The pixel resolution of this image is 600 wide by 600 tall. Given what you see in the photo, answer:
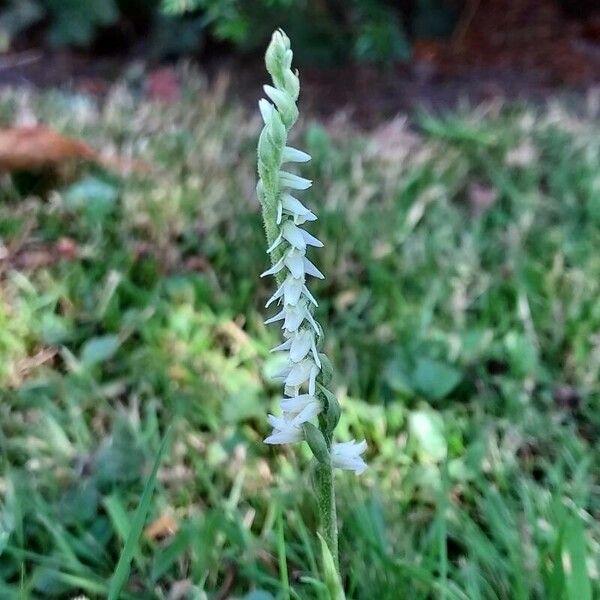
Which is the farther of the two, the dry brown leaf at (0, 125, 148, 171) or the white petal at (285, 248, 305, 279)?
the dry brown leaf at (0, 125, 148, 171)

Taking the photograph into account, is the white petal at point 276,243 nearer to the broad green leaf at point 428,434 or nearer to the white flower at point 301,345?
the white flower at point 301,345

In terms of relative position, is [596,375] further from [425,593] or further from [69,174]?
[69,174]

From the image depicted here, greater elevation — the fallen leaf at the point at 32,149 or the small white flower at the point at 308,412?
the small white flower at the point at 308,412

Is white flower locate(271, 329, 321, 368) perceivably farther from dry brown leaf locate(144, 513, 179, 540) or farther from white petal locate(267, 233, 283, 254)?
dry brown leaf locate(144, 513, 179, 540)

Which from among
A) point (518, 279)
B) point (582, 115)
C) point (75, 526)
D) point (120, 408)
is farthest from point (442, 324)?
point (582, 115)

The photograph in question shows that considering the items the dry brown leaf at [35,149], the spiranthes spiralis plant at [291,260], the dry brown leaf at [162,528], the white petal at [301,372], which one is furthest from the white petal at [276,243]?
the dry brown leaf at [35,149]

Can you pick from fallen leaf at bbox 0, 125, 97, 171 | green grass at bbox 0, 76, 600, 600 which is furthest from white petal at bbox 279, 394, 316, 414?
fallen leaf at bbox 0, 125, 97, 171

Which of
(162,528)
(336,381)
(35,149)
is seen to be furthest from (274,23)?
(162,528)
